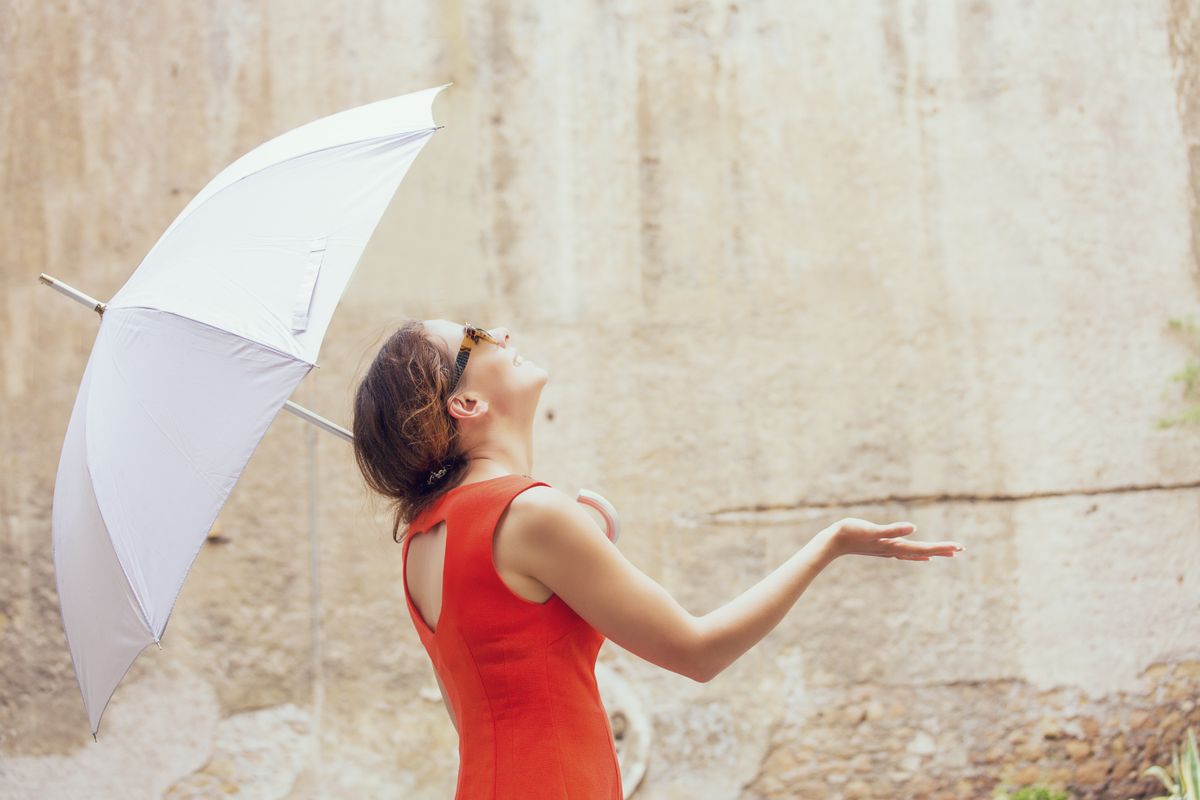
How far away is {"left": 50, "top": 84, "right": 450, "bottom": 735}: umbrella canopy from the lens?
71.1 inches

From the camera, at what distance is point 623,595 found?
157 centimetres

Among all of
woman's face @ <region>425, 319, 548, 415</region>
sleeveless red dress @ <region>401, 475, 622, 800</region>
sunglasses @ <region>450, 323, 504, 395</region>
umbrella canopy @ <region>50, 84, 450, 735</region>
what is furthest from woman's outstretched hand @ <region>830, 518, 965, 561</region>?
umbrella canopy @ <region>50, 84, 450, 735</region>

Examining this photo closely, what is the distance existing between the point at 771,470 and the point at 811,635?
679mm

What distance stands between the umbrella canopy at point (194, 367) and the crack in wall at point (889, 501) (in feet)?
9.03

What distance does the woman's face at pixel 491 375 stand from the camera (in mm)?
1819

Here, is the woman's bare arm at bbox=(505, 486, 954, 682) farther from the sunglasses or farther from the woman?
the sunglasses

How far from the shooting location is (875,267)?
4.71 meters

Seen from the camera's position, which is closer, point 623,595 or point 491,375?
point 623,595

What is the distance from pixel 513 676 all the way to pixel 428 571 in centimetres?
23

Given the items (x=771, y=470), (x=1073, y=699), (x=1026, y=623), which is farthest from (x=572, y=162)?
(x=1073, y=699)

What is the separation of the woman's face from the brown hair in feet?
0.07

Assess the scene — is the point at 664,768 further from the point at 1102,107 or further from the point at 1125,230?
the point at 1102,107

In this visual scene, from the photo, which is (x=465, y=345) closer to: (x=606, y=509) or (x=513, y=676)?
(x=606, y=509)

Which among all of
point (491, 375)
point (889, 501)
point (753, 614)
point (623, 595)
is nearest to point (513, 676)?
point (623, 595)
